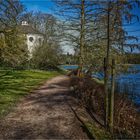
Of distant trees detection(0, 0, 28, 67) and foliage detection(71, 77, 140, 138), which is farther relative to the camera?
distant trees detection(0, 0, 28, 67)

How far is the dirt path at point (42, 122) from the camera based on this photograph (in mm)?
7938

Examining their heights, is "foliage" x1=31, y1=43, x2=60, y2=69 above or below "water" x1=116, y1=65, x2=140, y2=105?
above

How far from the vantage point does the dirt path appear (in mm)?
7938

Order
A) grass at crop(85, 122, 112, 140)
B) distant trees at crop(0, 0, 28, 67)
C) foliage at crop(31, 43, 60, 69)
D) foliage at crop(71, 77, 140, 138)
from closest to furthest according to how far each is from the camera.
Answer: grass at crop(85, 122, 112, 140) → foliage at crop(71, 77, 140, 138) → distant trees at crop(0, 0, 28, 67) → foliage at crop(31, 43, 60, 69)

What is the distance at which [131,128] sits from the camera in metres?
9.38

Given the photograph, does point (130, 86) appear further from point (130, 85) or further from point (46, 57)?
point (46, 57)

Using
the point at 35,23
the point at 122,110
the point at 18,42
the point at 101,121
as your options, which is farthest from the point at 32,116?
the point at 35,23

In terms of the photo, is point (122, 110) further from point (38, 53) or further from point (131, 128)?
point (38, 53)

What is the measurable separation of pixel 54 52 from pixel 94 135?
4001 cm

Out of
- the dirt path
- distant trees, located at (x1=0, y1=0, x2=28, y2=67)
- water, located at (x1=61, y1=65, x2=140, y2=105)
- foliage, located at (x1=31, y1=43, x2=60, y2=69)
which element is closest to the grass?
the dirt path

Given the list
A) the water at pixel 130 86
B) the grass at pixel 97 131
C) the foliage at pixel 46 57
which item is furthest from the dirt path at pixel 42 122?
the foliage at pixel 46 57

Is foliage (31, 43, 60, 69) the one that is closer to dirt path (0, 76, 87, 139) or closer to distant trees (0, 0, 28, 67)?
distant trees (0, 0, 28, 67)

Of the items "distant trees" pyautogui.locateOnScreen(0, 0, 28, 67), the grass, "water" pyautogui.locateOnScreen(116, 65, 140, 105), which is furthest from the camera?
"distant trees" pyautogui.locateOnScreen(0, 0, 28, 67)

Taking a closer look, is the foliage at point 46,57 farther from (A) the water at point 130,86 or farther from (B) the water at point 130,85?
(A) the water at point 130,86
